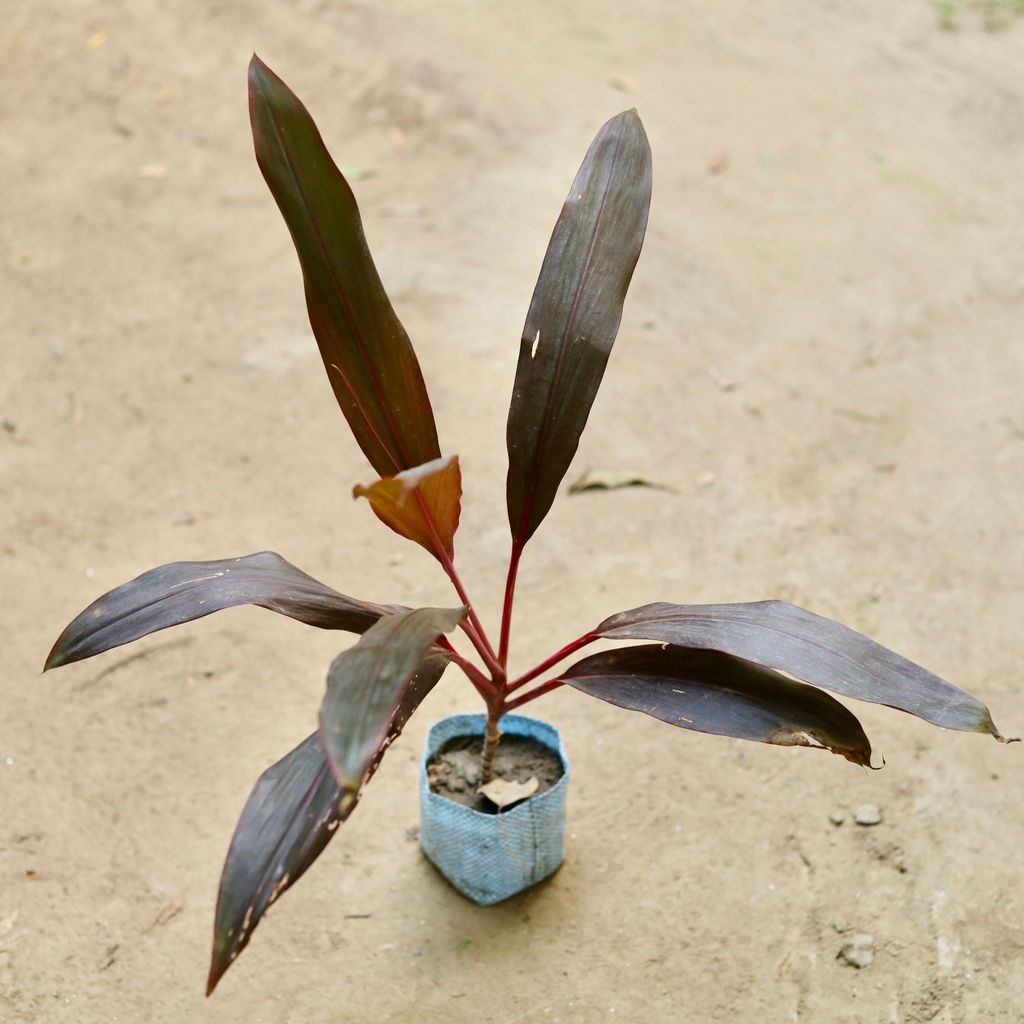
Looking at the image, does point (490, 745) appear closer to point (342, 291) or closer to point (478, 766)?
point (478, 766)

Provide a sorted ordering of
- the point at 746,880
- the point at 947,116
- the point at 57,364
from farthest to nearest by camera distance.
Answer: the point at 947,116 < the point at 57,364 < the point at 746,880

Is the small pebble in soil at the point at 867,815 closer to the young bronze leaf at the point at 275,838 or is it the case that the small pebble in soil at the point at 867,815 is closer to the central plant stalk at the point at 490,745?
the central plant stalk at the point at 490,745

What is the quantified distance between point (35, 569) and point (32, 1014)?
1.13m

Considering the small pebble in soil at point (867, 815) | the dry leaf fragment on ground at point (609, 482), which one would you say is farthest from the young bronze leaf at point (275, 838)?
the dry leaf fragment on ground at point (609, 482)

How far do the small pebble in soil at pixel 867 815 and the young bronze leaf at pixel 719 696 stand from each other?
2.05ft

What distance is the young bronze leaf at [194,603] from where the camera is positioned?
1.55 m

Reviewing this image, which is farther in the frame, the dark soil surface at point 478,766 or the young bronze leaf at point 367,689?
the dark soil surface at point 478,766

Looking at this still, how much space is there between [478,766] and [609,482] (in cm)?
111

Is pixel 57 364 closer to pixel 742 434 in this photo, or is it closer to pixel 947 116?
pixel 742 434

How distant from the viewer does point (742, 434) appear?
3.12m

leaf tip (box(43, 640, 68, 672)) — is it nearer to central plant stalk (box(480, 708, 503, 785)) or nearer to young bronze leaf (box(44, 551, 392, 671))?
young bronze leaf (box(44, 551, 392, 671))

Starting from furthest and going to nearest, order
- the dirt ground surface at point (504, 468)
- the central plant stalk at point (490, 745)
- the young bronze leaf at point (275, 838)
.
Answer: the dirt ground surface at point (504, 468)
the central plant stalk at point (490, 745)
the young bronze leaf at point (275, 838)

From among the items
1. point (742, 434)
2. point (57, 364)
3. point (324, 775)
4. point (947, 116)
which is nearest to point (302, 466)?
point (57, 364)

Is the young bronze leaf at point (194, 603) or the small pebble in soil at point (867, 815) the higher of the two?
the young bronze leaf at point (194, 603)
